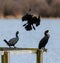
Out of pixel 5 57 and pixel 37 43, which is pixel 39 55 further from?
pixel 37 43

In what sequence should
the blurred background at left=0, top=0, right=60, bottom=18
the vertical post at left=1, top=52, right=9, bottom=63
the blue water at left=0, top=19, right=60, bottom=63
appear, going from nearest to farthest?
1. the vertical post at left=1, top=52, right=9, bottom=63
2. the blue water at left=0, top=19, right=60, bottom=63
3. the blurred background at left=0, top=0, right=60, bottom=18

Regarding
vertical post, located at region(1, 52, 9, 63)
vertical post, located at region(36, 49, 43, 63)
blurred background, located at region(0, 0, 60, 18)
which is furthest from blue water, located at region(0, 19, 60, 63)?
vertical post, located at region(1, 52, 9, 63)

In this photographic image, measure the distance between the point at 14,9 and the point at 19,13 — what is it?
777 mm

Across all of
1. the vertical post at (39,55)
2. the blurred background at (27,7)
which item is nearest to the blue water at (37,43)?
the blurred background at (27,7)

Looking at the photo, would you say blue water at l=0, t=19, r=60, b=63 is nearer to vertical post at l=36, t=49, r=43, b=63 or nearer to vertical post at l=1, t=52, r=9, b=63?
vertical post at l=36, t=49, r=43, b=63

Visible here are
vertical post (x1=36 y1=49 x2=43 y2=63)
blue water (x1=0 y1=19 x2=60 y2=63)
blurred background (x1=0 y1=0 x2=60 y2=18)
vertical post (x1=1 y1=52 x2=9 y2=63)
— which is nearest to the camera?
vertical post (x1=1 y1=52 x2=9 y2=63)

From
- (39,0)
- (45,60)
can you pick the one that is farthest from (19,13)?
(45,60)

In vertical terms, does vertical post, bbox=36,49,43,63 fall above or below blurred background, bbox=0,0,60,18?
above

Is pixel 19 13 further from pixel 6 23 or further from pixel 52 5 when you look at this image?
pixel 52 5

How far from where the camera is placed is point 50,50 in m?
10.8

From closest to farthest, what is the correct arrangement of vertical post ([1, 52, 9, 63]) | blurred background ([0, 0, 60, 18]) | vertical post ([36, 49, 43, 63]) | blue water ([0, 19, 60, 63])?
vertical post ([1, 52, 9, 63]) < vertical post ([36, 49, 43, 63]) < blue water ([0, 19, 60, 63]) < blurred background ([0, 0, 60, 18])

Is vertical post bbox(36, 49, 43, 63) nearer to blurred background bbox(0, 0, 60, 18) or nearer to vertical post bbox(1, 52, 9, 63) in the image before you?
vertical post bbox(1, 52, 9, 63)

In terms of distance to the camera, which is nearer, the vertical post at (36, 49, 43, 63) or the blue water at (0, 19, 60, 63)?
the vertical post at (36, 49, 43, 63)

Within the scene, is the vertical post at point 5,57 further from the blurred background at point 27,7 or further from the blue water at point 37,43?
the blurred background at point 27,7
